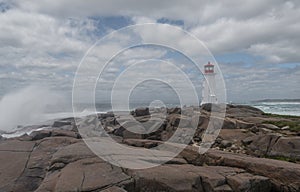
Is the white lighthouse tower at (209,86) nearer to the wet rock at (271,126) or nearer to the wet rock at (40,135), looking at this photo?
the wet rock at (271,126)

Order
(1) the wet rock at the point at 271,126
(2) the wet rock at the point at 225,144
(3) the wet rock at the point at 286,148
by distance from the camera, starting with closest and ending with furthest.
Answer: (3) the wet rock at the point at 286,148
(2) the wet rock at the point at 225,144
(1) the wet rock at the point at 271,126

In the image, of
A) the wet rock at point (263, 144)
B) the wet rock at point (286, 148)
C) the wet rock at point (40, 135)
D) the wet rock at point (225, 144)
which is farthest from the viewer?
the wet rock at point (225, 144)

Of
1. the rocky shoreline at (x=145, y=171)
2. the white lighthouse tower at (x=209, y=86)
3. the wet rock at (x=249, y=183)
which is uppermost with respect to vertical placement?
the white lighthouse tower at (x=209, y=86)

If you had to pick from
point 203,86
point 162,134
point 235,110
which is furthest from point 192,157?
point 203,86

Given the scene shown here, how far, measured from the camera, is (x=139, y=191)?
9039mm

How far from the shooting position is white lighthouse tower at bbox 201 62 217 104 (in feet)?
132

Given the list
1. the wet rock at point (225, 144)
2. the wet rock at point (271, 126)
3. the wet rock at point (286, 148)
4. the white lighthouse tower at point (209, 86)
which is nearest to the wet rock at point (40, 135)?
the wet rock at point (225, 144)

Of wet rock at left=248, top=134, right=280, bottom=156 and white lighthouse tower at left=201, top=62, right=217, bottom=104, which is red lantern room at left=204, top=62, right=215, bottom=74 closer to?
white lighthouse tower at left=201, top=62, right=217, bottom=104

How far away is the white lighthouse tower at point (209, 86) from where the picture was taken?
132 feet

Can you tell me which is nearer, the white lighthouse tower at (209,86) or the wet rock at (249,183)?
the wet rock at (249,183)

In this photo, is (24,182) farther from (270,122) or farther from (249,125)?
(270,122)

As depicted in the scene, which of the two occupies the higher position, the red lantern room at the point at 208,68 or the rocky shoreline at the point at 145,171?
the red lantern room at the point at 208,68

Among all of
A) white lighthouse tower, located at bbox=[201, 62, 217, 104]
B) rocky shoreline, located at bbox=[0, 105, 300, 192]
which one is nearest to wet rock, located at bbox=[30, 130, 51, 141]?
rocky shoreline, located at bbox=[0, 105, 300, 192]

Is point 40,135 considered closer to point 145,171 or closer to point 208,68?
point 145,171
